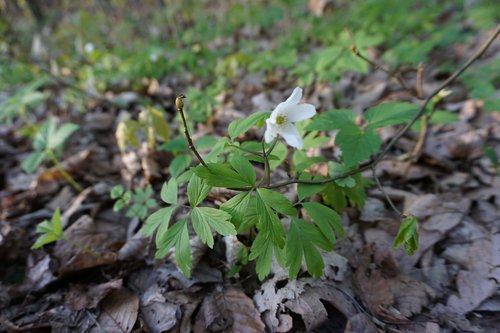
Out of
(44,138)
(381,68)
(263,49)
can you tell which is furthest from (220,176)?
(263,49)

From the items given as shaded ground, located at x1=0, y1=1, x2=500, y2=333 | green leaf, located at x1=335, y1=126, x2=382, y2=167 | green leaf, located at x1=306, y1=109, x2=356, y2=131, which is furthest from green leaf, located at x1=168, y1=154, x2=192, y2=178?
green leaf, located at x1=335, y1=126, x2=382, y2=167

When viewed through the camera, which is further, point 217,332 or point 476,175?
point 476,175

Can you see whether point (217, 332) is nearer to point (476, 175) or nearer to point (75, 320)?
point (75, 320)

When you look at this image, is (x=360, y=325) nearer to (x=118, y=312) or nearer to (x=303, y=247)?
(x=303, y=247)

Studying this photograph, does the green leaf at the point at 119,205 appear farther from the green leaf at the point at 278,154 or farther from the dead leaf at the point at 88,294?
the green leaf at the point at 278,154

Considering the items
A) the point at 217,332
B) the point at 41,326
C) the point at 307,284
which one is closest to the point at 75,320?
the point at 41,326

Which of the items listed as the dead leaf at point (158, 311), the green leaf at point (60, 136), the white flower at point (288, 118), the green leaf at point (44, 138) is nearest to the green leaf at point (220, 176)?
the white flower at point (288, 118)
